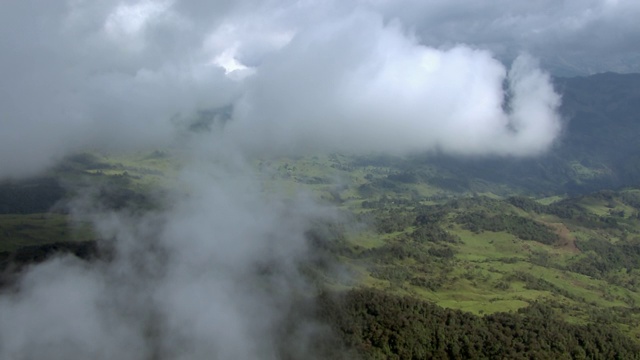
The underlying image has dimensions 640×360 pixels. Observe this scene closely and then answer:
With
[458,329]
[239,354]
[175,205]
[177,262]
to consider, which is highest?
[175,205]

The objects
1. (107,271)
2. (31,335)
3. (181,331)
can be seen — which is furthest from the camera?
(107,271)

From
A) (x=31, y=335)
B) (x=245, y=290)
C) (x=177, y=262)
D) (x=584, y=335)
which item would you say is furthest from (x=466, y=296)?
(x=31, y=335)

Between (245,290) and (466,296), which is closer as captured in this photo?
(245,290)

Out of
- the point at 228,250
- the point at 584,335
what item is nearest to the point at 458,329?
the point at 584,335

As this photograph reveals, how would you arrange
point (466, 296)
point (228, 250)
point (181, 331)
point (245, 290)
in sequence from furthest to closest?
1. point (466, 296)
2. point (228, 250)
3. point (245, 290)
4. point (181, 331)

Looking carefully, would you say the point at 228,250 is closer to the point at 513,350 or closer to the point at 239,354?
the point at 239,354

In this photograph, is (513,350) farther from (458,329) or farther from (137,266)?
(137,266)

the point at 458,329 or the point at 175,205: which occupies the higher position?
the point at 175,205

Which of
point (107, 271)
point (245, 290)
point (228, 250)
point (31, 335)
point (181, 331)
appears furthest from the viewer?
point (228, 250)

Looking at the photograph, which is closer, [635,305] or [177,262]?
[177,262]
